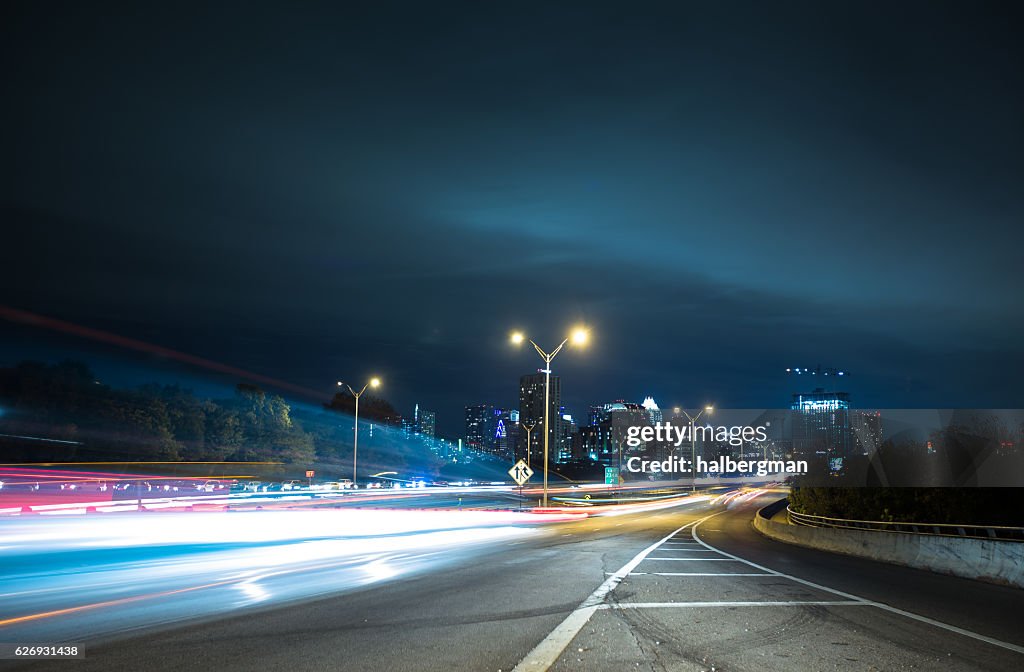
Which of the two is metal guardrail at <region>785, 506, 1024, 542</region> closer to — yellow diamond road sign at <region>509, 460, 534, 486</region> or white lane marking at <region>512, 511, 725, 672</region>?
white lane marking at <region>512, 511, 725, 672</region>

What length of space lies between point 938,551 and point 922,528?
850 centimetres

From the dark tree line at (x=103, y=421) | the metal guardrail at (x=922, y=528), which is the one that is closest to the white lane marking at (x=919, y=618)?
the metal guardrail at (x=922, y=528)

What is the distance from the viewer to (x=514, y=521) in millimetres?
38312

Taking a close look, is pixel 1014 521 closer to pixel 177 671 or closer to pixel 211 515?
pixel 177 671

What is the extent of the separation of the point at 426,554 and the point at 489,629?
10.8 m

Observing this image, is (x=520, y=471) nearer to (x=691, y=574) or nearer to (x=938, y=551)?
(x=938, y=551)

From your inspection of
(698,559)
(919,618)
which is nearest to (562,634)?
(919,618)

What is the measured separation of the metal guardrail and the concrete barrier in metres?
0.42

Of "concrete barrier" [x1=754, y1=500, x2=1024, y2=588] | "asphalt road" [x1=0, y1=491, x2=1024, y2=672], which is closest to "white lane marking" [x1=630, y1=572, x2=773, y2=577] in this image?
"asphalt road" [x1=0, y1=491, x2=1024, y2=672]

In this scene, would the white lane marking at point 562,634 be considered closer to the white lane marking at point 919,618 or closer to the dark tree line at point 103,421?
the white lane marking at point 919,618

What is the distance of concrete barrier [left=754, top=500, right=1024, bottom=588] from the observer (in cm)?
1477

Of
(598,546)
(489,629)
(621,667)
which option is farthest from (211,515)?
(621,667)

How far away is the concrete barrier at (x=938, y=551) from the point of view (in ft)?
48.4

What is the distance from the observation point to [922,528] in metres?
25.0
